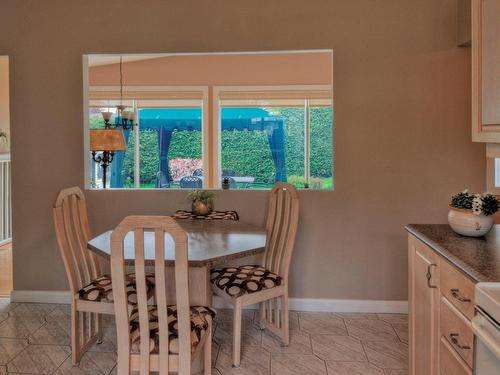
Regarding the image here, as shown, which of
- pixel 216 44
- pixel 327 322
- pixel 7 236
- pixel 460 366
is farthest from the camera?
pixel 7 236

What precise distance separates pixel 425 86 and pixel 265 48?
1.27 metres

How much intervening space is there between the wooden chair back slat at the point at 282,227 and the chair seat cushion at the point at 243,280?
0.35 feet

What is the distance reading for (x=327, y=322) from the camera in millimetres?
3029

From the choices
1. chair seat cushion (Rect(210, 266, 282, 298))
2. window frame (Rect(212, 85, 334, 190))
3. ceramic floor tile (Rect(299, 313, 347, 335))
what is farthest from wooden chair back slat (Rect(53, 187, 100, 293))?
window frame (Rect(212, 85, 334, 190))

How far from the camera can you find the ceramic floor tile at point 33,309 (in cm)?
314

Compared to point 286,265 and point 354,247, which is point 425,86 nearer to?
point 354,247

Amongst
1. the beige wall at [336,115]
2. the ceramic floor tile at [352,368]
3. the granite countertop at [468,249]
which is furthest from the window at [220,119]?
the granite countertop at [468,249]

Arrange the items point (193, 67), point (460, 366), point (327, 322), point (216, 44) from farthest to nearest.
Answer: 1. point (193, 67)
2. point (216, 44)
3. point (327, 322)
4. point (460, 366)

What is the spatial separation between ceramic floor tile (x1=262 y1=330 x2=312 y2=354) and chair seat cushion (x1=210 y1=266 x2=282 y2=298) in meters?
0.44

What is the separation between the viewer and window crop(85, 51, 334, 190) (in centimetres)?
604

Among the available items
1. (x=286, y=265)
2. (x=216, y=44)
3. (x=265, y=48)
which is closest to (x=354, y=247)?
(x=286, y=265)

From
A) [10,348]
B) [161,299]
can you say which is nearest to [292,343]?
[161,299]

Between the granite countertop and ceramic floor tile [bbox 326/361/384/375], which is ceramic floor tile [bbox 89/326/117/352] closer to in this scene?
ceramic floor tile [bbox 326/361/384/375]

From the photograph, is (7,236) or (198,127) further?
(198,127)
